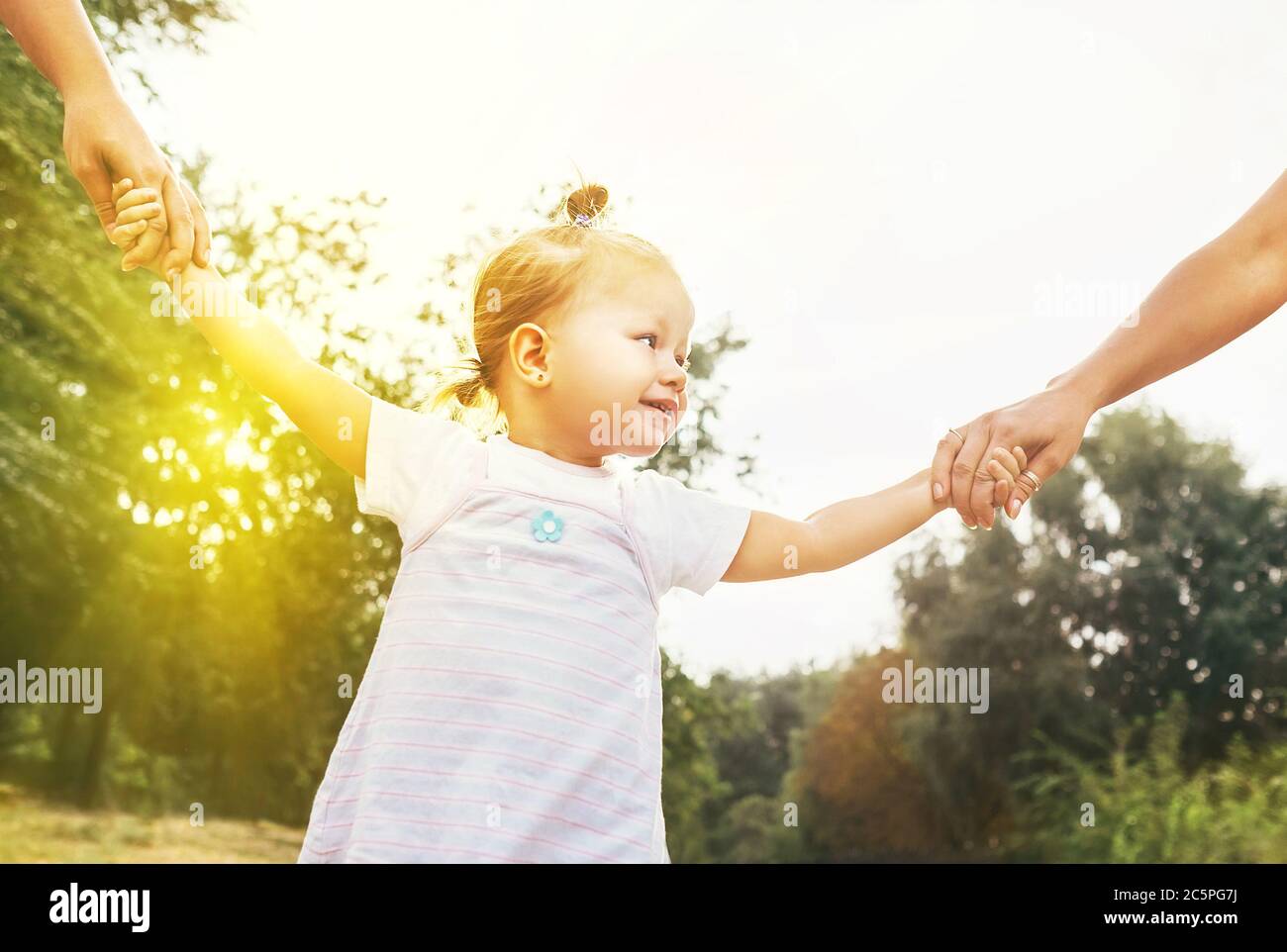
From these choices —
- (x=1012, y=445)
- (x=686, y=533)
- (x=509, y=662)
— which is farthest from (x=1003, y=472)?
(x=509, y=662)

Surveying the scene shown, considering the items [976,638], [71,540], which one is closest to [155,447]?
[71,540]

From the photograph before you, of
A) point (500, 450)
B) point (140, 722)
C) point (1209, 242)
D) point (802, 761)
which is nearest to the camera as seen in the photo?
point (500, 450)

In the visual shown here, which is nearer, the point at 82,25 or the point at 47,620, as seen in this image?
the point at 82,25

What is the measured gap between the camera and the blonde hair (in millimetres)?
2604

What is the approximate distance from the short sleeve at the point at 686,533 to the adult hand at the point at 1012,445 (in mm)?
599

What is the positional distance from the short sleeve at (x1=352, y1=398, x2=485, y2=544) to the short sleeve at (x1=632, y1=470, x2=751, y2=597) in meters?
0.37

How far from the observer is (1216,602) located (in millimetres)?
25094

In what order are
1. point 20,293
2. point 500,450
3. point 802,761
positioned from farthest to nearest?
point 802,761 → point 20,293 → point 500,450

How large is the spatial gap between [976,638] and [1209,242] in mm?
23034

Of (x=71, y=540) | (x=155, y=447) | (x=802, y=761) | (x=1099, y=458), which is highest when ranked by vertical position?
(x=1099, y=458)

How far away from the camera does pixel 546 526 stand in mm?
2254
